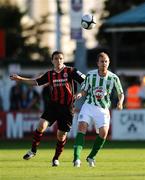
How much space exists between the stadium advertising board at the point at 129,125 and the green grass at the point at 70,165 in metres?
2.44

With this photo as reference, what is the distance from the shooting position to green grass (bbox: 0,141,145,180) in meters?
15.6

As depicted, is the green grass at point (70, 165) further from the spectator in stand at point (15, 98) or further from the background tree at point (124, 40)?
the background tree at point (124, 40)

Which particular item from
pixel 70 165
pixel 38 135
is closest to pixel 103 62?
pixel 70 165

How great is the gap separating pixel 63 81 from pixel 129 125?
870cm

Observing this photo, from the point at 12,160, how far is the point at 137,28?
52.2ft

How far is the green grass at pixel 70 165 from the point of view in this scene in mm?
15617

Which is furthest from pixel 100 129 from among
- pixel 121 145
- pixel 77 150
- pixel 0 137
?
pixel 0 137

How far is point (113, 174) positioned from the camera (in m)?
16.0

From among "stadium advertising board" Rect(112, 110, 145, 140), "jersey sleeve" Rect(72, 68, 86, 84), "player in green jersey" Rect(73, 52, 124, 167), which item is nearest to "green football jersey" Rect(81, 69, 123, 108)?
"player in green jersey" Rect(73, 52, 124, 167)

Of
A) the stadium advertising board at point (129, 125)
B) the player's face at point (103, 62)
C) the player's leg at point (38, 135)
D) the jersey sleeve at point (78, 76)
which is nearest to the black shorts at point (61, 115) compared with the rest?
the player's leg at point (38, 135)

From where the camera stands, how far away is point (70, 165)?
17.5 metres

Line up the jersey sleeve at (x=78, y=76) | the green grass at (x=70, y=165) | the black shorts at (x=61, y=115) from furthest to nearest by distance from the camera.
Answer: the black shorts at (x=61, y=115)
the jersey sleeve at (x=78, y=76)
the green grass at (x=70, y=165)

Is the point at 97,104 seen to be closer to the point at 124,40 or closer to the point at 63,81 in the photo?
the point at 63,81

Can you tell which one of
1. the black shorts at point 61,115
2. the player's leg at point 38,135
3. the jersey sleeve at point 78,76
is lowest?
the player's leg at point 38,135
